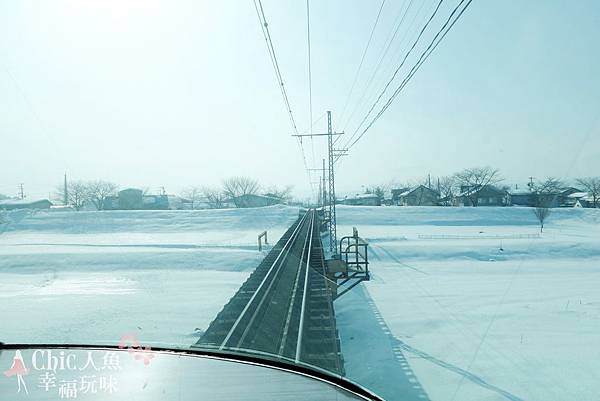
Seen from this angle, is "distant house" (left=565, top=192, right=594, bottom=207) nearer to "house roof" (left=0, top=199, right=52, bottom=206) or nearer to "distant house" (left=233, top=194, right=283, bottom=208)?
"distant house" (left=233, top=194, right=283, bottom=208)

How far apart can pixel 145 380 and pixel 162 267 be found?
625 inches

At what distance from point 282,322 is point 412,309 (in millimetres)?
4597

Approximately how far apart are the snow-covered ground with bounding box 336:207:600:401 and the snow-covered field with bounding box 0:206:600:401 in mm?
32

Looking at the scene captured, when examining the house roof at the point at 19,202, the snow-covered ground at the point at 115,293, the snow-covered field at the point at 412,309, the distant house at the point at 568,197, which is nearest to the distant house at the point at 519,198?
the distant house at the point at 568,197

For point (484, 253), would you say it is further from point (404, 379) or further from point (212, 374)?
point (212, 374)

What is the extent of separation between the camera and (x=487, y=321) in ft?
30.9

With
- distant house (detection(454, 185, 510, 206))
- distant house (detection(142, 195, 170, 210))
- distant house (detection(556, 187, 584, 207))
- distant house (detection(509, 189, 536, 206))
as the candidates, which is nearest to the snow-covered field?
distant house (detection(454, 185, 510, 206))

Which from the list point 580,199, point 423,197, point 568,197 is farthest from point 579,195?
point 423,197

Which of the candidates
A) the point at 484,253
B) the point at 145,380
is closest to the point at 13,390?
the point at 145,380

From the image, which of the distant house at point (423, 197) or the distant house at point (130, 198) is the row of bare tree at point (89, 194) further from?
the distant house at point (423, 197)

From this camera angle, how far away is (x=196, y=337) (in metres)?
7.18

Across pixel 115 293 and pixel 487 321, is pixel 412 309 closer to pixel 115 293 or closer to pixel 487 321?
pixel 487 321

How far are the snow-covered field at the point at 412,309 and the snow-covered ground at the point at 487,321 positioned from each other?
1.3 inches

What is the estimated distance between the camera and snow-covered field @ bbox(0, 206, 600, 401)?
6.29 metres
